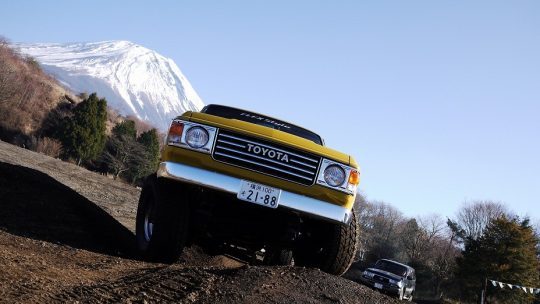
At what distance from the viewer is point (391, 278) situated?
66.2ft

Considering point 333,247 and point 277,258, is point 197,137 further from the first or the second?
point 277,258

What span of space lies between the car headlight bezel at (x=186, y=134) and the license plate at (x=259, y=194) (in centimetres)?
48

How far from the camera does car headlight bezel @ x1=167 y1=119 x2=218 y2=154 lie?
4629mm

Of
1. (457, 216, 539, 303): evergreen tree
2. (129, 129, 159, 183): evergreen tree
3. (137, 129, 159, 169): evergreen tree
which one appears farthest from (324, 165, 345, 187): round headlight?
(137, 129, 159, 169): evergreen tree

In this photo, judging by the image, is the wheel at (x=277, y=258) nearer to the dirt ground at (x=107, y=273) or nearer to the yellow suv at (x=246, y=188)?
the dirt ground at (x=107, y=273)

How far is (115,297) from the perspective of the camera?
10.7 ft

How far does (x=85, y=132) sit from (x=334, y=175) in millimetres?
45756

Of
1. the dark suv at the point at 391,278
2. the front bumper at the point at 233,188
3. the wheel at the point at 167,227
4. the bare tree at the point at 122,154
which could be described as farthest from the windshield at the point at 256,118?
the bare tree at the point at 122,154

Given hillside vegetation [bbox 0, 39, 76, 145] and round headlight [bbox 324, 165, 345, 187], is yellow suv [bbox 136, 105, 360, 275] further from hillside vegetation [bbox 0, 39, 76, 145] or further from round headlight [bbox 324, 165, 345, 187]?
hillside vegetation [bbox 0, 39, 76, 145]

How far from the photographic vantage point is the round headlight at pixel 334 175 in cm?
482

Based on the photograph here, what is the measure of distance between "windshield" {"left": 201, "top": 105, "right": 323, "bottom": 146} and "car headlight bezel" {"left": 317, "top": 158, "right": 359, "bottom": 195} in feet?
5.12

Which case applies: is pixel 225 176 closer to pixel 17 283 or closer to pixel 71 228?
pixel 17 283

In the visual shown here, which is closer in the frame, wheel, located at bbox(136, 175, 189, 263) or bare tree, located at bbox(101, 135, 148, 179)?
wheel, located at bbox(136, 175, 189, 263)

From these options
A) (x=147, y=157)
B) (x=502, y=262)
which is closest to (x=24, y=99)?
(x=147, y=157)
